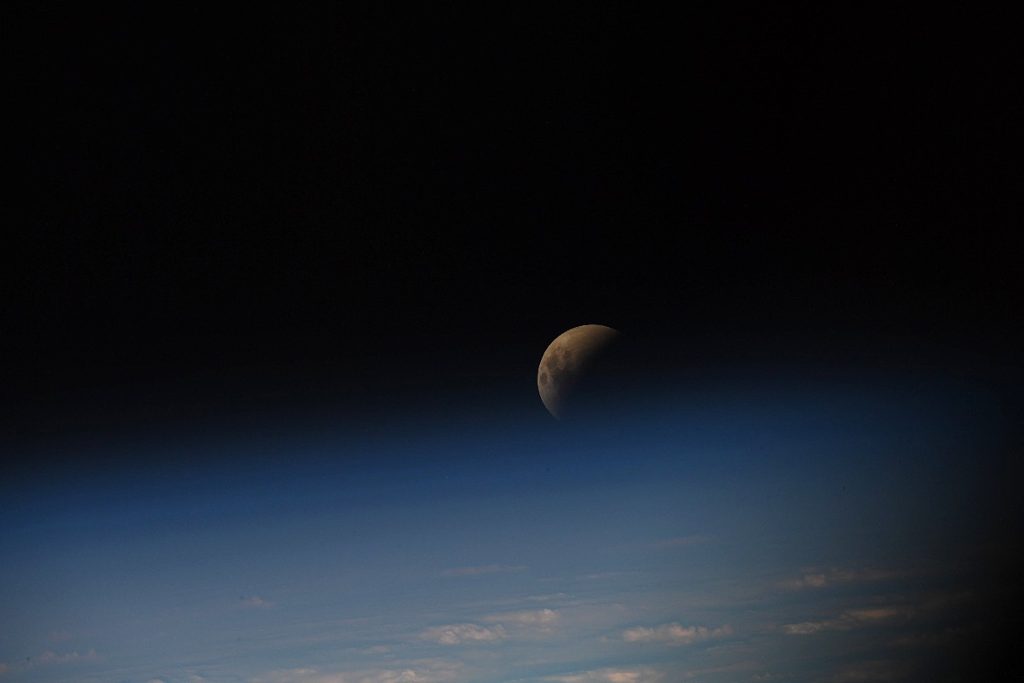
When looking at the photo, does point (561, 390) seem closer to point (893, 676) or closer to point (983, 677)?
point (983, 677)

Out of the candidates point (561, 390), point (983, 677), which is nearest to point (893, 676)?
point (983, 677)

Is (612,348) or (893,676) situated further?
(893,676)

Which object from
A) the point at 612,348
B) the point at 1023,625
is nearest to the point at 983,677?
the point at 1023,625

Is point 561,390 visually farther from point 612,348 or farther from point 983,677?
point 983,677

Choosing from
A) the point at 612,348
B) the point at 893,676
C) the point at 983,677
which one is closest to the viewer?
the point at 612,348

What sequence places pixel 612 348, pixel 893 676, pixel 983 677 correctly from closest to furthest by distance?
pixel 612 348, pixel 983 677, pixel 893 676

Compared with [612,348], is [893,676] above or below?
below

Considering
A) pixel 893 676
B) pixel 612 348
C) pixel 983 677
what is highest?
pixel 612 348
